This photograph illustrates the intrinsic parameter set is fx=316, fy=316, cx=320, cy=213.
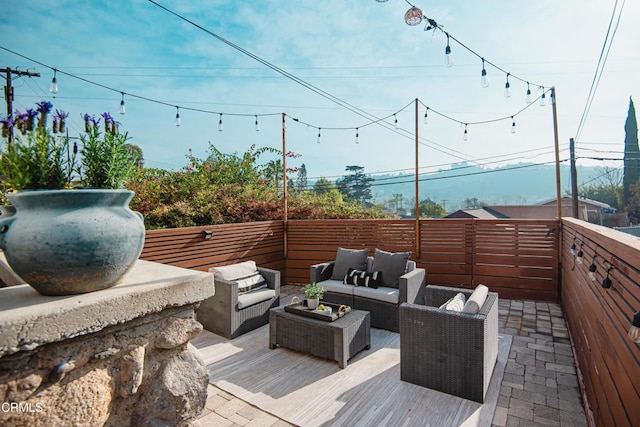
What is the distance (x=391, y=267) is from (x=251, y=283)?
6.06 ft

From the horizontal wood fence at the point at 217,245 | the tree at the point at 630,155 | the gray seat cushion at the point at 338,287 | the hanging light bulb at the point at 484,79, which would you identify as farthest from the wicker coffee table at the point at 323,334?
the tree at the point at 630,155

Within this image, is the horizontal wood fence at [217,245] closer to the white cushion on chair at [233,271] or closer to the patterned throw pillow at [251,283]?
the white cushion on chair at [233,271]

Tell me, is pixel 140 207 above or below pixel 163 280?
above

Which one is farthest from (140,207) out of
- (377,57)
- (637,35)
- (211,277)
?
(637,35)

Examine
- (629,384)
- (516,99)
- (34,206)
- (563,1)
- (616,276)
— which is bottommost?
(629,384)

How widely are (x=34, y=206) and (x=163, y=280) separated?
0.42 metres

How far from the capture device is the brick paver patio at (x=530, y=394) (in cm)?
224

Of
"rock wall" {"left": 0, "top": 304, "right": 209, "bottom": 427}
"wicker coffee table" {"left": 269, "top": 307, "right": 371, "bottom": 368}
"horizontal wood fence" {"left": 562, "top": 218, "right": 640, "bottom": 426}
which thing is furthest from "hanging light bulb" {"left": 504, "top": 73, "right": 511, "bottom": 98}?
"rock wall" {"left": 0, "top": 304, "right": 209, "bottom": 427}

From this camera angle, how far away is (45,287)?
917mm

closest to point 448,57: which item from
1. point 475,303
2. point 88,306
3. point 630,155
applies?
point 475,303

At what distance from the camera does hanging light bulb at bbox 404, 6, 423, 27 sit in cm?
347

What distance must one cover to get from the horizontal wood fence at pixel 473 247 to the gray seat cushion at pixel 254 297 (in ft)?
6.13

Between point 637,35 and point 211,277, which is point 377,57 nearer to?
point 637,35

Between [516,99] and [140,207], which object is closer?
[516,99]
